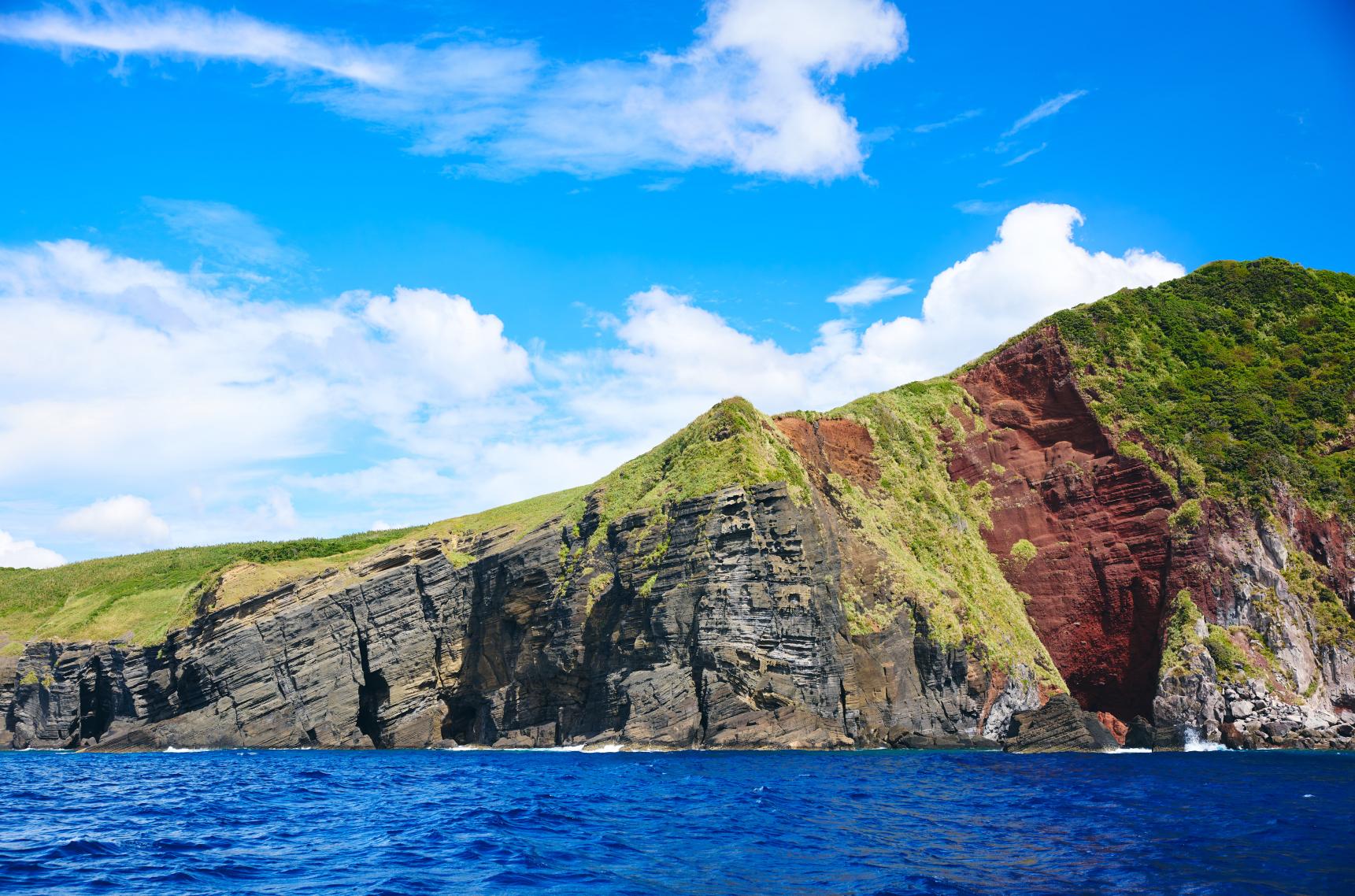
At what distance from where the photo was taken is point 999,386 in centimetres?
9988

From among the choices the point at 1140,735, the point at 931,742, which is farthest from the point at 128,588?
the point at 1140,735

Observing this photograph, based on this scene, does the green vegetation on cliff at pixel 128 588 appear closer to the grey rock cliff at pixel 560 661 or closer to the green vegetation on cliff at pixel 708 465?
the grey rock cliff at pixel 560 661

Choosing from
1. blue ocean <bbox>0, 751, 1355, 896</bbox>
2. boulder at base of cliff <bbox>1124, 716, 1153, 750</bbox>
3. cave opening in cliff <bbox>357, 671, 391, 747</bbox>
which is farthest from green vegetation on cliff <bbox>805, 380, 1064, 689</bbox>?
cave opening in cliff <bbox>357, 671, 391, 747</bbox>

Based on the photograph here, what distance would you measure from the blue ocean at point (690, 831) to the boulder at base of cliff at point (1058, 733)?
633 inches

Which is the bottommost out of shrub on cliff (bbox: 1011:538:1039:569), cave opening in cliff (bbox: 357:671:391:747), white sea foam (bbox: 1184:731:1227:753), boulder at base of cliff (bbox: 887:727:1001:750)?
white sea foam (bbox: 1184:731:1227:753)

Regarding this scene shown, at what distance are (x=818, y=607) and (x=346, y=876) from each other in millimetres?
48997

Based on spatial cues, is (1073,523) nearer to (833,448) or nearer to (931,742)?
(833,448)

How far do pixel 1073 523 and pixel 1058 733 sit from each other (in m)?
30.8

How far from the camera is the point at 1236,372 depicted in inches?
3556

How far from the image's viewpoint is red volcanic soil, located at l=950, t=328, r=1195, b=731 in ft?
258

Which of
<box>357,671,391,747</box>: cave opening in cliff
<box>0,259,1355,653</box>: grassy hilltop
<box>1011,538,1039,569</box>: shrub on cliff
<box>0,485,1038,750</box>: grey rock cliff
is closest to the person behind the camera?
<box>0,485,1038,750</box>: grey rock cliff

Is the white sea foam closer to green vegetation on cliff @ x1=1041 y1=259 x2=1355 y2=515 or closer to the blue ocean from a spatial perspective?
the blue ocean

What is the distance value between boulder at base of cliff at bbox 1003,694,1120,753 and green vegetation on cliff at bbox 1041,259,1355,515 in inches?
1081

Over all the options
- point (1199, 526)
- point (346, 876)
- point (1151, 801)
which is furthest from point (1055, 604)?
point (346, 876)
